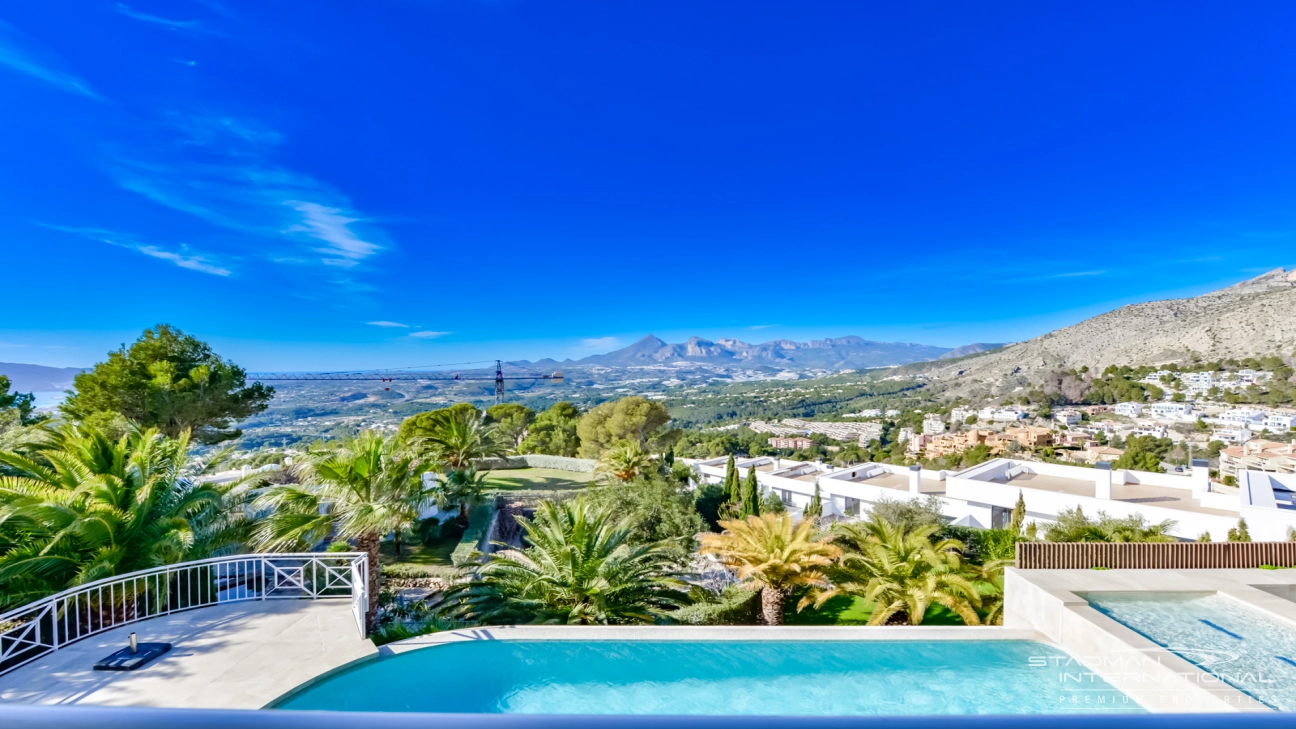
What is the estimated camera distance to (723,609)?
340 inches

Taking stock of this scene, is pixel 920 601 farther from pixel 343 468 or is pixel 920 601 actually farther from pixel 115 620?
pixel 115 620

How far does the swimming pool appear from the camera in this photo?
544 centimetres

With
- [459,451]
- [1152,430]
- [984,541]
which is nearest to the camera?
[984,541]

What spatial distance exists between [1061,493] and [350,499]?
2161 cm

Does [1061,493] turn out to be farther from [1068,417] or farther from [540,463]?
[1068,417]

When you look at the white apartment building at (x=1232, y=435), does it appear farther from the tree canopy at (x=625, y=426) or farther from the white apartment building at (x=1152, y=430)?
the tree canopy at (x=625, y=426)

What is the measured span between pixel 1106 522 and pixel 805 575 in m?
10.3

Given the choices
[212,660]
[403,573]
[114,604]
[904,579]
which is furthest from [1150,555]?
[114,604]

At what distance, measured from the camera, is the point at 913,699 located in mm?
5730

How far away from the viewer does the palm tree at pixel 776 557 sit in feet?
29.5

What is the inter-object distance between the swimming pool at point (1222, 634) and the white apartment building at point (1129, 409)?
82.1 metres

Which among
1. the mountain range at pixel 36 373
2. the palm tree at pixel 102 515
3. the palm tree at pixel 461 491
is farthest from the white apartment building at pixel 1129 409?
the mountain range at pixel 36 373

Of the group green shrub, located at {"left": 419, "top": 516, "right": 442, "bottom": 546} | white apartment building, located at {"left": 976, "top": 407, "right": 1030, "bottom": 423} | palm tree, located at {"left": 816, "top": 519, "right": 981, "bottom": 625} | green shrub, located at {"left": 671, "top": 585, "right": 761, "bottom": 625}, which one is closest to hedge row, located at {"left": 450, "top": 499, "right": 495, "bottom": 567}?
green shrub, located at {"left": 419, "top": 516, "right": 442, "bottom": 546}

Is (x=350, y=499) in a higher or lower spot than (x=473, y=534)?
higher
